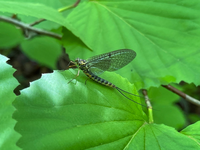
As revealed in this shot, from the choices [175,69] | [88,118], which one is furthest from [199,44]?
[88,118]

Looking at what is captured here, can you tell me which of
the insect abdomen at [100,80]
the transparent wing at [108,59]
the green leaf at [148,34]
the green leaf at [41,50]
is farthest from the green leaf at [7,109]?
the green leaf at [41,50]

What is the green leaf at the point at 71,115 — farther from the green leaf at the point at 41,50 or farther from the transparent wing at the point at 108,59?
the green leaf at the point at 41,50

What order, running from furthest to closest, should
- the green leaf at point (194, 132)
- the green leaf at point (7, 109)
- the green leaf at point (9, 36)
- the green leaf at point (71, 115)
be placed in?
the green leaf at point (9, 36) < the green leaf at point (194, 132) < the green leaf at point (71, 115) < the green leaf at point (7, 109)

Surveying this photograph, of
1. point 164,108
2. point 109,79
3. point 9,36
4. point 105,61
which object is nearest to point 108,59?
point 105,61

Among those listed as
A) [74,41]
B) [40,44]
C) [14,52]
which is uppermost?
[14,52]

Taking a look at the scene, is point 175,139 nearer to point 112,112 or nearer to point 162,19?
point 112,112
